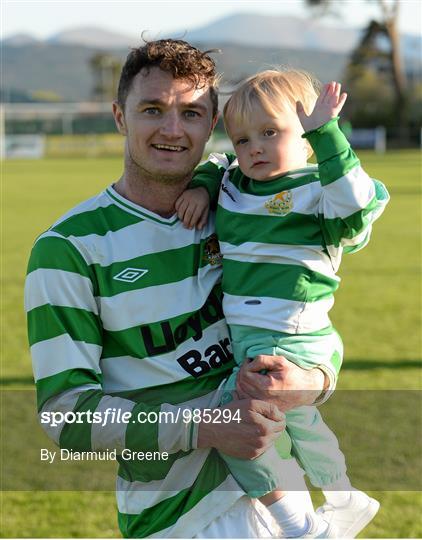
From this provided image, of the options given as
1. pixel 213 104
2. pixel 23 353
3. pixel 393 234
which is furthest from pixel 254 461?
pixel 393 234

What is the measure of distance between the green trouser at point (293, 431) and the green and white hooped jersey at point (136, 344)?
0.20 ft

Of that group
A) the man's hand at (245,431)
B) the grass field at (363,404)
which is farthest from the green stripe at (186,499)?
the grass field at (363,404)

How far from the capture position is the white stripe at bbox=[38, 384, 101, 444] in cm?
244

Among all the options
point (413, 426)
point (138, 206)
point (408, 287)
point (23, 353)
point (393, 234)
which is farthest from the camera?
point (393, 234)

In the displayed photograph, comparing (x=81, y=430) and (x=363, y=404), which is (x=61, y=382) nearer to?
(x=81, y=430)

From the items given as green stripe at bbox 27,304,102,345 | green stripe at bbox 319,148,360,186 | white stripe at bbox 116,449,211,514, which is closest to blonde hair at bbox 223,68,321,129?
green stripe at bbox 319,148,360,186

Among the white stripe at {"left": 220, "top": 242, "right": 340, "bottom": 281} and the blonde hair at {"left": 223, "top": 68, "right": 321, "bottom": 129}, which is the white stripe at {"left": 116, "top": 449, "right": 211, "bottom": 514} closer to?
the white stripe at {"left": 220, "top": 242, "right": 340, "bottom": 281}

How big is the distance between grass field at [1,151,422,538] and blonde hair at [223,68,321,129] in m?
2.66

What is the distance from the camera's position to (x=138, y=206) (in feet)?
8.78

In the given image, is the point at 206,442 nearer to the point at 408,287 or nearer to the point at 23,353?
the point at 23,353

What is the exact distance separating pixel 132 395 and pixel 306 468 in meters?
0.54

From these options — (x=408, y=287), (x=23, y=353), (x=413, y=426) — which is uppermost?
(x=413, y=426)

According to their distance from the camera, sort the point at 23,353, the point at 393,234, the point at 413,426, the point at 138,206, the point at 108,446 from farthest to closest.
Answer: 1. the point at 393,234
2. the point at 23,353
3. the point at 413,426
4. the point at 138,206
5. the point at 108,446

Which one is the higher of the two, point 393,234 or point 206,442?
point 206,442
